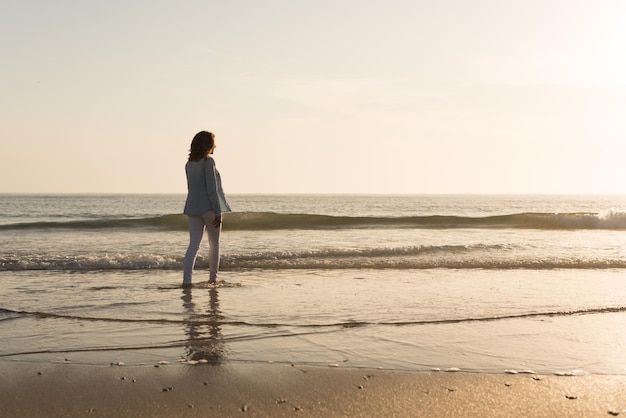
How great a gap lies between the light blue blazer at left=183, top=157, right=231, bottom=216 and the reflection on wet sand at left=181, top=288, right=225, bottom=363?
1376mm

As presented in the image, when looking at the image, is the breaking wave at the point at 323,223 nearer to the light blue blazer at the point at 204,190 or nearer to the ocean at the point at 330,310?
the ocean at the point at 330,310

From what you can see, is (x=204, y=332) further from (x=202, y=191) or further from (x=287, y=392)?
(x=202, y=191)

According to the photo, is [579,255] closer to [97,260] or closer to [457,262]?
[457,262]

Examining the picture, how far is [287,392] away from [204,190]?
478 cm

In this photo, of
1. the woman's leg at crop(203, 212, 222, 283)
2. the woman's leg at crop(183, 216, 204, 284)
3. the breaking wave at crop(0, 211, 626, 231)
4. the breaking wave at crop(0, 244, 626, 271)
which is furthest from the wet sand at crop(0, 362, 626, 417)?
the breaking wave at crop(0, 211, 626, 231)

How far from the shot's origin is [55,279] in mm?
8555

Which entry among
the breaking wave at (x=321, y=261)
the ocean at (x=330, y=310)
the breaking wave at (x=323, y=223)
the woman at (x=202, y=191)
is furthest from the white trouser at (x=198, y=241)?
the breaking wave at (x=323, y=223)

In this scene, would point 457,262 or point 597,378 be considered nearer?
point 597,378

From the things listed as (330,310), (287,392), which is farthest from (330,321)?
(287,392)

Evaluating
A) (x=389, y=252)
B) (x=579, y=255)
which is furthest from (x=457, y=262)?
(x=579, y=255)

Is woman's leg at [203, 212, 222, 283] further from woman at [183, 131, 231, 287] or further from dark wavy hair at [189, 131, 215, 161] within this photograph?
dark wavy hair at [189, 131, 215, 161]

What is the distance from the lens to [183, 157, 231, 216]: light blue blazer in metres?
7.72

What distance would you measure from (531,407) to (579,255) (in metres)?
9.39

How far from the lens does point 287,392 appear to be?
11.0ft
